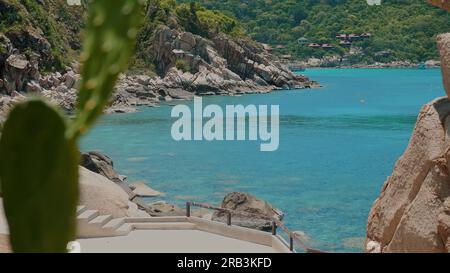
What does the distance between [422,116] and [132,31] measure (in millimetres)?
5842

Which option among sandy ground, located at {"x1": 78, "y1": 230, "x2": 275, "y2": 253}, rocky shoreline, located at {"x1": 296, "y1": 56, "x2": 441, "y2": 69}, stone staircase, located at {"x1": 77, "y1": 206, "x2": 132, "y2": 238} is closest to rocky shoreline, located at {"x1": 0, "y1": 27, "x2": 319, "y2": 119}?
stone staircase, located at {"x1": 77, "y1": 206, "x2": 132, "y2": 238}

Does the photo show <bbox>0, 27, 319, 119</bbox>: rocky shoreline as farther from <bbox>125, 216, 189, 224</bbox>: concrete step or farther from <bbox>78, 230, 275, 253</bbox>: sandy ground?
<bbox>78, 230, 275, 253</bbox>: sandy ground

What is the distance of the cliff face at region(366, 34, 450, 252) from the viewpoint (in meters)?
6.34

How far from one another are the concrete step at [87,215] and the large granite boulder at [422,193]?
6472 millimetres

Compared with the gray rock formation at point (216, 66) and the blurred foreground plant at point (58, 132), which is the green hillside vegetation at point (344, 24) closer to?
the gray rock formation at point (216, 66)

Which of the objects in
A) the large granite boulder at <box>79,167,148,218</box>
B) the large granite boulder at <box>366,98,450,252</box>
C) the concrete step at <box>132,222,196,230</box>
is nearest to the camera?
the large granite boulder at <box>366,98,450,252</box>

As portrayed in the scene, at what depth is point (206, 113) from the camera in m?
61.2

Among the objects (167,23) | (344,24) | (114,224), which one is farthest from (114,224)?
(344,24)

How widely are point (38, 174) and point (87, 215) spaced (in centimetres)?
1160

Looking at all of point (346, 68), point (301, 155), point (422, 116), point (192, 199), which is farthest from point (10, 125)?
point (346, 68)

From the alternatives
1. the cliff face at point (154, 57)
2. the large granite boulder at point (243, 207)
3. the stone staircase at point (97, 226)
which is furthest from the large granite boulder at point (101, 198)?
the cliff face at point (154, 57)

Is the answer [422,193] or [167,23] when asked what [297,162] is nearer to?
[422,193]

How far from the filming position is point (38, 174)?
1.38 meters
